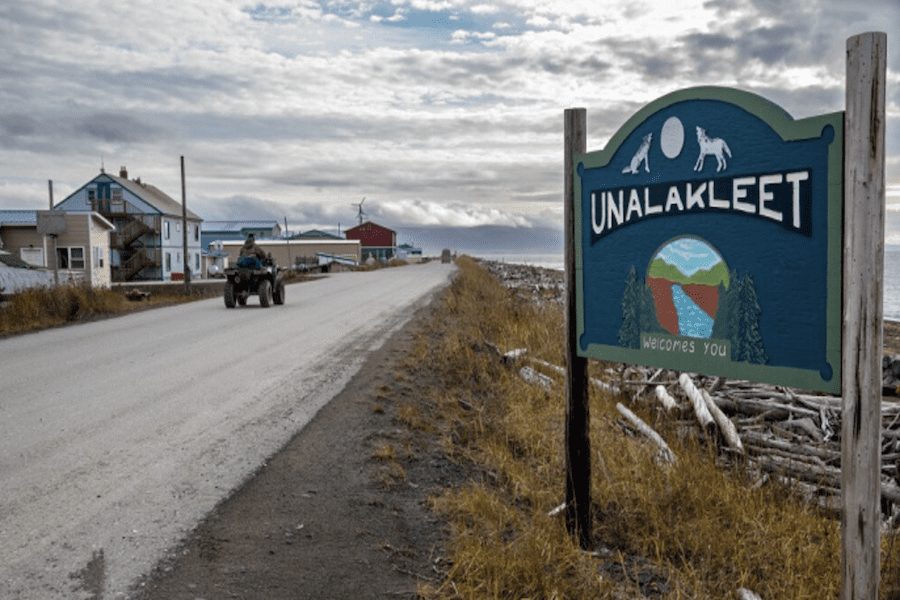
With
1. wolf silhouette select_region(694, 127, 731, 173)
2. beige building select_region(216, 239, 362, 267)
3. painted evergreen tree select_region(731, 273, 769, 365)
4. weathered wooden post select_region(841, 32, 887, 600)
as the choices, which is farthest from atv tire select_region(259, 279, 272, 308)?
beige building select_region(216, 239, 362, 267)

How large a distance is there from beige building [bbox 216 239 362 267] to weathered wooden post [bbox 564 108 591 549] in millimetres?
74246

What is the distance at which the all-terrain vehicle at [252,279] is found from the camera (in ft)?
60.1

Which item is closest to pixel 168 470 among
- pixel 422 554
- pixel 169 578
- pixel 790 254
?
pixel 169 578

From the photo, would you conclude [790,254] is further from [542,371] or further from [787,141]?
[542,371]

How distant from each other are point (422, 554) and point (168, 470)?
85.9 inches

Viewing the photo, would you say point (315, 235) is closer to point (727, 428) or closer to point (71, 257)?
point (71, 257)

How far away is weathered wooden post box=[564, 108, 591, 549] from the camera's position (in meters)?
4.14

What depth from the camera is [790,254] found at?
307 cm

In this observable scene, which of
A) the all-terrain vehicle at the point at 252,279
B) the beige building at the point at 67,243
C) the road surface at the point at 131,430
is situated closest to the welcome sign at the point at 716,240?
the road surface at the point at 131,430

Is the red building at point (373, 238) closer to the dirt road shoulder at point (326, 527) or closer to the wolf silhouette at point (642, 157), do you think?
the dirt road shoulder at point (326, 527)

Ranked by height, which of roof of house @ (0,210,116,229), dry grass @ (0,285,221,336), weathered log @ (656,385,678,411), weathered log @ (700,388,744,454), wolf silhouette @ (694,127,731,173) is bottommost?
weathered log @ (700,388,744,454)

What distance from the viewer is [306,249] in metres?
86.7

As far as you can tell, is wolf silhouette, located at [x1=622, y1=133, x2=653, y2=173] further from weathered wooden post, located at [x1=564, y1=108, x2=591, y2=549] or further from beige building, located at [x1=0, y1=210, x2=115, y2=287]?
beige building, located at [x1=0, y1=210, x2=115, y2=287]

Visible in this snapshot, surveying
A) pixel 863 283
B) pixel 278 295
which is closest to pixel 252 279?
pixel 278 295
